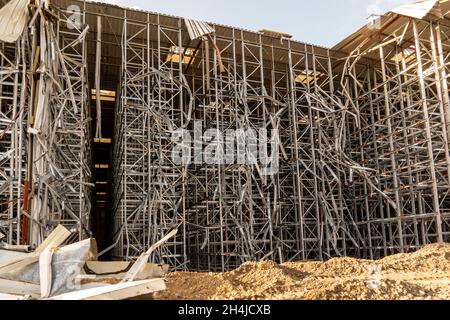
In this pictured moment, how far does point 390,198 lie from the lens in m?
18.0

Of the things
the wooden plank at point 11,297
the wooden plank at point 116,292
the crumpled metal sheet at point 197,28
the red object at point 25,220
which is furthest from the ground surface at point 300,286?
the crumpled metal sheet at point 197,28

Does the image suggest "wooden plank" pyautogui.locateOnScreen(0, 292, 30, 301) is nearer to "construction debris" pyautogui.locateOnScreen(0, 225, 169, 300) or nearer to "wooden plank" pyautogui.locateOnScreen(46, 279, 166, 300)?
"construction debris" pyautogui.locateOnScreen(0, 225, 169, 300)

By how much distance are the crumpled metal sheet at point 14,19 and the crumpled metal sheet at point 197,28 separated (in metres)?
9.98

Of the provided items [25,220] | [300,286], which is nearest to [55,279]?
[25,220]

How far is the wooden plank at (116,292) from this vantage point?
4.53m

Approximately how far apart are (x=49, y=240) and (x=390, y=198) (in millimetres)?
15762

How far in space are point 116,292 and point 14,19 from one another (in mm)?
5062

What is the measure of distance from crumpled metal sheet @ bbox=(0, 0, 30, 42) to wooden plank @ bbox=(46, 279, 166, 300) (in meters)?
4.57

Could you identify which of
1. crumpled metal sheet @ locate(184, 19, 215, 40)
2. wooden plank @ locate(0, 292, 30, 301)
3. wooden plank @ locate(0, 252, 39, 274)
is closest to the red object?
wooden plank @ locate(0, 252, 39, 274)

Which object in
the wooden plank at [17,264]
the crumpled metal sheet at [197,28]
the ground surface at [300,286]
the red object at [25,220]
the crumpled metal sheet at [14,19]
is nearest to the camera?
the wooden plank at [17,264]

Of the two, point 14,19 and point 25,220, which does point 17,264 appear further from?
point 14,19

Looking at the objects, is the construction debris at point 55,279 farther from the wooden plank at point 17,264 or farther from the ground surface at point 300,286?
the ground surface at point 300,286
